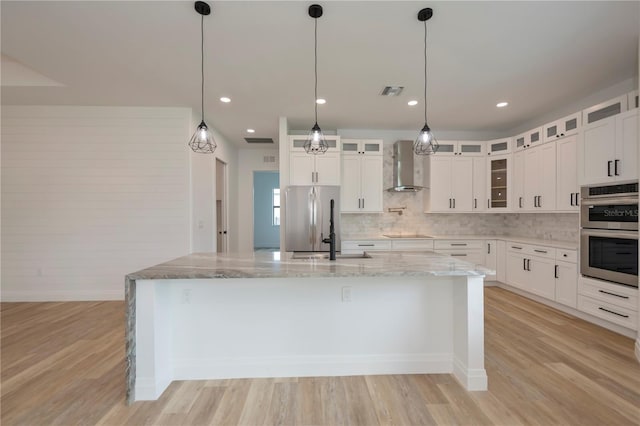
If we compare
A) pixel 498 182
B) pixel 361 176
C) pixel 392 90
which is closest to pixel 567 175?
pixel 498 182

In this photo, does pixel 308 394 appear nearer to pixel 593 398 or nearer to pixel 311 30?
pixel 593 398

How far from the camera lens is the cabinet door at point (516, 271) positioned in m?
4.25

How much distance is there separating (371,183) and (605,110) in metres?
3.02

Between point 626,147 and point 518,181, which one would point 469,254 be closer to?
point 518,181

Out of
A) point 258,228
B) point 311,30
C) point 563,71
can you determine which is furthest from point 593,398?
point 258,228

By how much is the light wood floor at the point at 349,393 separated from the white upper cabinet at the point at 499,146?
3.05m

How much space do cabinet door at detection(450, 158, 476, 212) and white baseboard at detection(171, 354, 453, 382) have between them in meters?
3.39

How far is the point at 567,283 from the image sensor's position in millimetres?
3553

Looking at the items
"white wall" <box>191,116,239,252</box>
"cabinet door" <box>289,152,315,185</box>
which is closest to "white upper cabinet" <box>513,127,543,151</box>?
"cabinet door" <box>289,152,315,185</box>

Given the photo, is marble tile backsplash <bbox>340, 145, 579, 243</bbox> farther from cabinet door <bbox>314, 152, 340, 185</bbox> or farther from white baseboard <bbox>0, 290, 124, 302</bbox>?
white baseboard <bbox>0, 290, 124, 302</bbox>

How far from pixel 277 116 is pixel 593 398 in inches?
183

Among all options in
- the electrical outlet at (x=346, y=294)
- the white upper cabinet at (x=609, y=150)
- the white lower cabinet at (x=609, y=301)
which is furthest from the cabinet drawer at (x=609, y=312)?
the electrical outlet at (x=346, y=294)

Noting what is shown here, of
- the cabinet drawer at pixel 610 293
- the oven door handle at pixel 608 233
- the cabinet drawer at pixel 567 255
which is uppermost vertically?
the oven door handle at pixel 608 233

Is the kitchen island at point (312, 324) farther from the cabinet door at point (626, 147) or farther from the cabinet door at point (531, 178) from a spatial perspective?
the cabinet door at point (531, 178)
